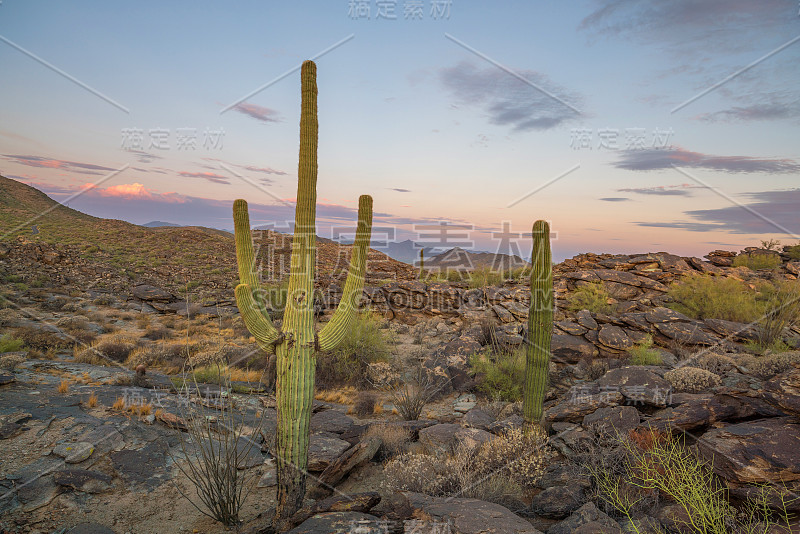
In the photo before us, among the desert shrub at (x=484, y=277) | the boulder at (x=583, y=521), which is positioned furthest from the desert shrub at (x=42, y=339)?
the desert shrub at (x=484, y=277)

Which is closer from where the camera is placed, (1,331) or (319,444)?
(319,444)

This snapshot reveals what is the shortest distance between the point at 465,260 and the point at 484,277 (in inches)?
265

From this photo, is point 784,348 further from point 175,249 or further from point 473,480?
point 175,249

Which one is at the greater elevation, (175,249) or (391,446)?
(175,249)

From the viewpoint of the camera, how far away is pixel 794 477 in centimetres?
327

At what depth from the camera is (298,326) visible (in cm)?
443

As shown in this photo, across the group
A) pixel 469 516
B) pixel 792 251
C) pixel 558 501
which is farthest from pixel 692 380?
pixel 792 251

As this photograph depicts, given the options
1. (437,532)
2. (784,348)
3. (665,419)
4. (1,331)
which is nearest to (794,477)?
(665,419)

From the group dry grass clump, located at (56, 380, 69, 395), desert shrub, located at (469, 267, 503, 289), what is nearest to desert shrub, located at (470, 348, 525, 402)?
dry grass clump, located at (56, 380, 69, 395)

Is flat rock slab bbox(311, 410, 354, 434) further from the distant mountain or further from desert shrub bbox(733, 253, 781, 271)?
desert shrub bbox(733, 253, 781, 271)

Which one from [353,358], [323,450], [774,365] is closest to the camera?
[323,450]

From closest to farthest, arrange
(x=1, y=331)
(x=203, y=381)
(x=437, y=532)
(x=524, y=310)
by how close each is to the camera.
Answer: (x=437, y=532) → (x=203, y=381) → (x=1, y=331) → (x=524, y=310)

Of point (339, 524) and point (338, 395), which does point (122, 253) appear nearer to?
point (338, 395)

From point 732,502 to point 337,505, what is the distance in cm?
371
